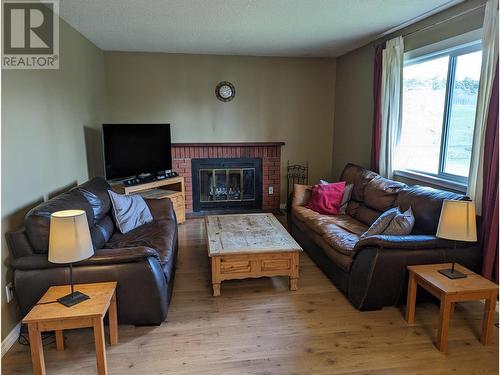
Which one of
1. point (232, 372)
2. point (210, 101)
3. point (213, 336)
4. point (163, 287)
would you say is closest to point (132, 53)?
point (210, 101)

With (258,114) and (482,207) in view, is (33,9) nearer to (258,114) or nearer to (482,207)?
(258,114)

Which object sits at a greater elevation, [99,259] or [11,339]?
[99,259]

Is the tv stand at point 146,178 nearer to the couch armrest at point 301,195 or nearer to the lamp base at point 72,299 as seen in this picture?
the couch armrest at point 301,195

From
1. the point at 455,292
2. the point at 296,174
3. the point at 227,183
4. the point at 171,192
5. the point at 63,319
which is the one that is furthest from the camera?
the point at 296,174

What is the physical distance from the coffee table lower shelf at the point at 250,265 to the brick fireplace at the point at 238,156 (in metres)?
2.78

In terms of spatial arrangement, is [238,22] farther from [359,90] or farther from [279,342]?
[279,342]

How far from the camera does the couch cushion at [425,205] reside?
2910 millimetres

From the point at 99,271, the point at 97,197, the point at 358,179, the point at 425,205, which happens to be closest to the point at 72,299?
the point at 99,271

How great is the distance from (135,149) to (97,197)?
66.2 inches

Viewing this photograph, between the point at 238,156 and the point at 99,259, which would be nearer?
the point at 99,259

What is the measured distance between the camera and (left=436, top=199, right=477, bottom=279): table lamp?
2.32 metres

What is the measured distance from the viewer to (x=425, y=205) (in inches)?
120

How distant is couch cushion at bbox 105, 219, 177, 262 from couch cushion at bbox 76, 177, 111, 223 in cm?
25

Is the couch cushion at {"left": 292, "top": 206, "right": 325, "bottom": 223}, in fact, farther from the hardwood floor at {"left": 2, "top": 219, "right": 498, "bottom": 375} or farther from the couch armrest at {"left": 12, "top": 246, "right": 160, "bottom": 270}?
the couch armrest at {"left": 12, "top": 246, "right": 160, "bottom": 270}
